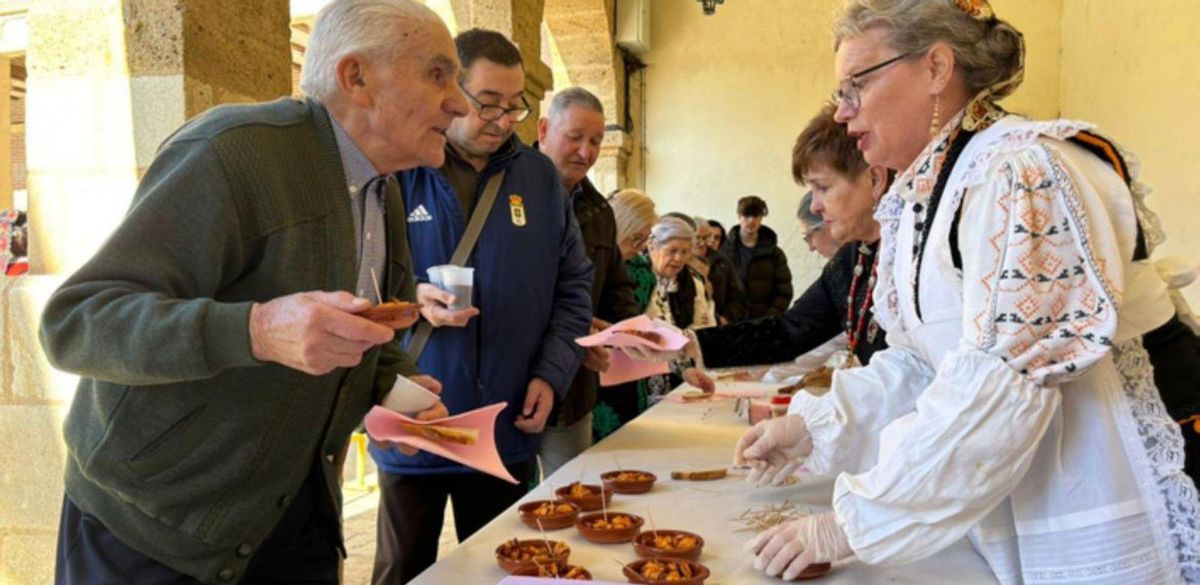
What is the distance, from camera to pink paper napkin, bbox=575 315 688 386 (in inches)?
91.5

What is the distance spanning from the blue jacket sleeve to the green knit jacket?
1.01 meters

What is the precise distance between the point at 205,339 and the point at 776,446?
1.00 metres

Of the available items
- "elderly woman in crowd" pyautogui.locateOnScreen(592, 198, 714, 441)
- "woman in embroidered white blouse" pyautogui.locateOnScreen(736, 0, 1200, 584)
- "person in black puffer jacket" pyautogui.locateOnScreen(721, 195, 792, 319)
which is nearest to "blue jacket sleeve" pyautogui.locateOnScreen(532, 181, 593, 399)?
"elderly woman in crowd" pyautogui.locateOnScreen(592, 198, 714, 441)

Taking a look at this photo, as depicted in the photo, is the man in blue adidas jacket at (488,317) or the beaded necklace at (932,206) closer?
the beaded necklace at (932,206)

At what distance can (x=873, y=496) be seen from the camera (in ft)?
4.26

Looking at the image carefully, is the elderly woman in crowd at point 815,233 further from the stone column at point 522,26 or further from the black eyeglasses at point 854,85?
the stone column at point 522,26

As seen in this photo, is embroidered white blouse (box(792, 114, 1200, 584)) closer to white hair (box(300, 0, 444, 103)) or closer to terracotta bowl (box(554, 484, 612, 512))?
terracotta bowl (box(554, 484, 612, 512))

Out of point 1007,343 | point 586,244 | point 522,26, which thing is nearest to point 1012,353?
point 1007,343

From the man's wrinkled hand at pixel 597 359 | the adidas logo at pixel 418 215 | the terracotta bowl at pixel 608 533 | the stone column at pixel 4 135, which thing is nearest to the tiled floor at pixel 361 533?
the man's wrinkled hand at pixel 597 359

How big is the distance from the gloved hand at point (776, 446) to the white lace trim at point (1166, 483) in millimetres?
552

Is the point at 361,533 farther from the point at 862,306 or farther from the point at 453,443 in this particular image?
the point at 453,443

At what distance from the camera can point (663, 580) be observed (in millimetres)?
1361

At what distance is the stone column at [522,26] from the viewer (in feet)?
16.5

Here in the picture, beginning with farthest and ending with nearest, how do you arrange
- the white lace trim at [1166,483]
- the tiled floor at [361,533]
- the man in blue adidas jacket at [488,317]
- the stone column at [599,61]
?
the stone column at [599,61]
the tiled floor at [361,533]
the man in blue adidas jacket at [488,317]
the white lace trim at [1166,483]
